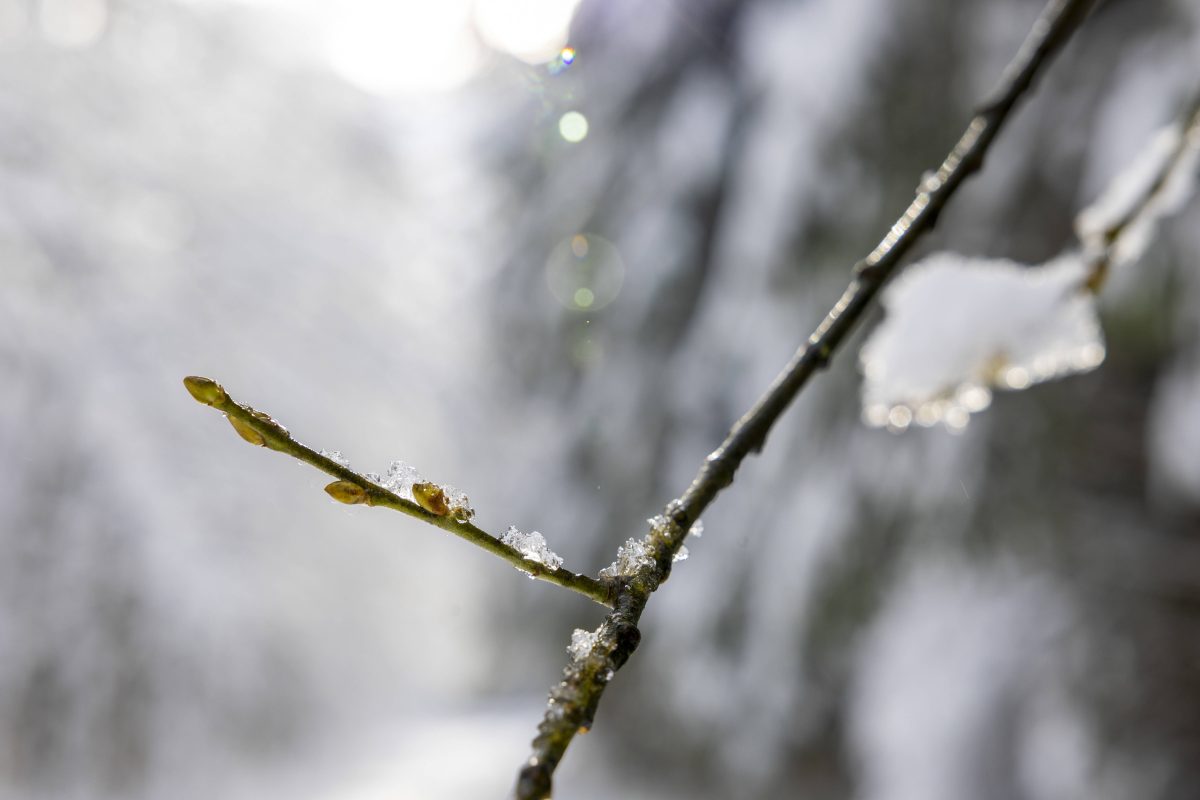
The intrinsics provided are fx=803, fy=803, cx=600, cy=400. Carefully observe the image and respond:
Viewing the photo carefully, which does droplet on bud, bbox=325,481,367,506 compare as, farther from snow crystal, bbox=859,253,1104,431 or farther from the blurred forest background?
the blurred forest background

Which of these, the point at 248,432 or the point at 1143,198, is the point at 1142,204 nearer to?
the point at 1143,198

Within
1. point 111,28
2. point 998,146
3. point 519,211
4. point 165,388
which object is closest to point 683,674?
point 998,146

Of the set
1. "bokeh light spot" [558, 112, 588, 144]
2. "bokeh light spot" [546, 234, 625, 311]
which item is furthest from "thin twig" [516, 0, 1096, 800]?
"bokeh light spot" [558, 112, 588, 144]

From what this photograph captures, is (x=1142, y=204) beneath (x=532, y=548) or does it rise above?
above

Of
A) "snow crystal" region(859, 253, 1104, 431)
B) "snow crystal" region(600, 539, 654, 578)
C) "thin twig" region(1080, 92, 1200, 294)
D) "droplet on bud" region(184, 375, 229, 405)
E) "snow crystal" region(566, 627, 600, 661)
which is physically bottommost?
"snow crystal" region(566, 627, 600, 661)

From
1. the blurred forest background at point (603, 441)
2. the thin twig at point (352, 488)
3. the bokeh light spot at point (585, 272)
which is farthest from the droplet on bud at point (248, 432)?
the bokeh light spot at point (585, 272)

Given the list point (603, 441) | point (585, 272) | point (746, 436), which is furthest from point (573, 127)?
point (746, 436)

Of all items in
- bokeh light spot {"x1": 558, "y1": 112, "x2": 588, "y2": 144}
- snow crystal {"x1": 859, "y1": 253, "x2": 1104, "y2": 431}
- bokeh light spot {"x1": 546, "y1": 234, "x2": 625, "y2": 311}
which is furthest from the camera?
bokeh light spot {"x1": 558, "y1": 112, "x2": 588, "y2": 144}
